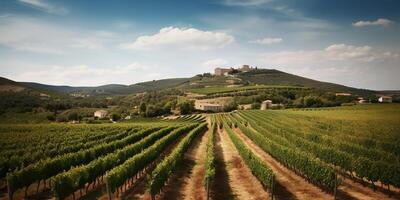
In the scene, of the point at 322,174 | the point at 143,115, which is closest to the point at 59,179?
the point at 322,174

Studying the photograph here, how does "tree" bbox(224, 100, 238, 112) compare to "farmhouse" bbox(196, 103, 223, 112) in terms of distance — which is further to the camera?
"farmhouse" bbox(196, 103, 223, 112)

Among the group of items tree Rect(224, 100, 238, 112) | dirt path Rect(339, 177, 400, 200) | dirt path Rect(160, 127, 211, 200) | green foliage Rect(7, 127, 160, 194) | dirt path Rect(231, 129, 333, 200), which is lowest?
dirt path Rect(160, 127, 211, 200)

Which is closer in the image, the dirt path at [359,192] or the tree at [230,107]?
the dirt path at [359,192]

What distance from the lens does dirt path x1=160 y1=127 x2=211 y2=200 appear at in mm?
22766

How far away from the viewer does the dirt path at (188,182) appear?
22.8 m

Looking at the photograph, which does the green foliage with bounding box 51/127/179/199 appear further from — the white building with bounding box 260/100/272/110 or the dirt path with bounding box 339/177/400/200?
the white building with bounding box 260/100/272/110

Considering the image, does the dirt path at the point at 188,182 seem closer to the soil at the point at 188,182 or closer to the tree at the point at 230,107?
the soil at the point at 188,182

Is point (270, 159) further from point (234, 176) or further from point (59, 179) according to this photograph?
point (59, 179)

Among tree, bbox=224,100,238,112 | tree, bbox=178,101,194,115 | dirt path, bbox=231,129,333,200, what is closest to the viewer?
dirt path, bbox=231,129,333,200

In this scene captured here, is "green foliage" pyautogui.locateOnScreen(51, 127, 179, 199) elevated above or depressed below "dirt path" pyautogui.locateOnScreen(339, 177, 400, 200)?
above

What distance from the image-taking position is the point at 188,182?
26.4 meters

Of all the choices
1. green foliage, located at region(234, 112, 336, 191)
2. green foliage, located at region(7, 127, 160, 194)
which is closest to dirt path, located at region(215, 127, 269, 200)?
green foliage, located at region(234, 112, 336, 191)

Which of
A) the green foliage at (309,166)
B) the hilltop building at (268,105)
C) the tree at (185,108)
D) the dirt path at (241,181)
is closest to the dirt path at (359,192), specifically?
the green foliage at (309,166)

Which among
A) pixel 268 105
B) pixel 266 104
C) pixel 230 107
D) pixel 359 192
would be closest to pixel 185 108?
pixel 230 107
